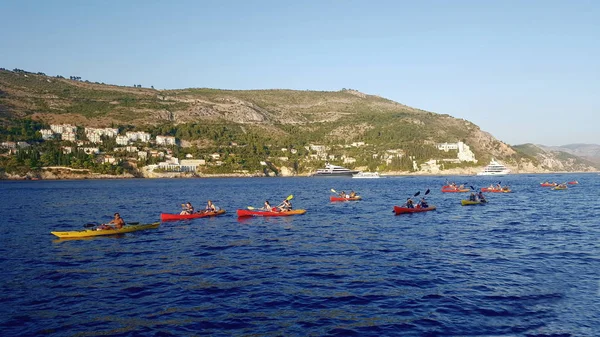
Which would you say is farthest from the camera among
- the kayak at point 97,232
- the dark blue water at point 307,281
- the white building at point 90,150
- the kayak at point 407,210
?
the white building at point 90,150

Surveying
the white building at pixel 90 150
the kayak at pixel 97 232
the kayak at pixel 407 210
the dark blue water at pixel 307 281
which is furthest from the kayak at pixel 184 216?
the white building at pixel 90 150

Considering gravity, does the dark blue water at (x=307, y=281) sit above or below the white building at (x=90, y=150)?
below

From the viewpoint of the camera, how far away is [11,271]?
24406 mm

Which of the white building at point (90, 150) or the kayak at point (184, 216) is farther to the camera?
the white building at point (90, 150)

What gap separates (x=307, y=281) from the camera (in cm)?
2175

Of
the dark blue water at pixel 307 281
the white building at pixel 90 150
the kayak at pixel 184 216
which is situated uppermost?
the white building at pixel 90 150

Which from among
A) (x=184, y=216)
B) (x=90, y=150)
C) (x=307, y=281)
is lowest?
(x=307, y=281)

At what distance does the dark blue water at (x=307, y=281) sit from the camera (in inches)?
627

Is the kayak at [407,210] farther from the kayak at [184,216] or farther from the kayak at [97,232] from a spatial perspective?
the kayak at [97,232]

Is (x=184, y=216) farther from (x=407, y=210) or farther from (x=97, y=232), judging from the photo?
(x=407, y=210)

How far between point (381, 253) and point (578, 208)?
43867mm

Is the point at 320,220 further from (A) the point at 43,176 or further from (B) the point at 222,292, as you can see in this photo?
(A) the point at 43,176

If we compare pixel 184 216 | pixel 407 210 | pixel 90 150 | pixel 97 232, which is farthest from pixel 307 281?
pixel 90 150

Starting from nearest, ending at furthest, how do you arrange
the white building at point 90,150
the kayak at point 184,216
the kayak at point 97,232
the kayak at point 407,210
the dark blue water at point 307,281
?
the dark blue water at point 307,281
the kayak at point 97,232
the kayak at point 184,216
the kayak at point 407,210
the white building at point 90,150
